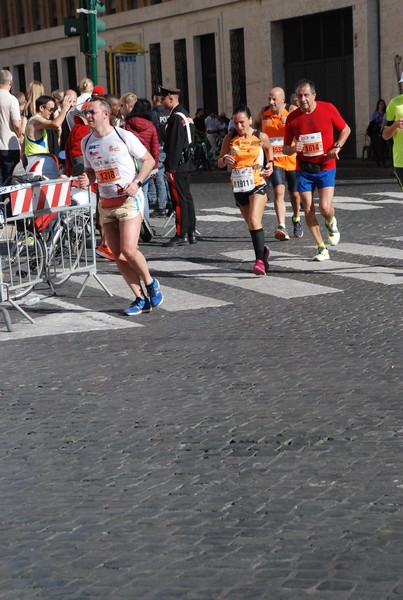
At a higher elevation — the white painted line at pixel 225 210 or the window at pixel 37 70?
the window at pixel 37 70

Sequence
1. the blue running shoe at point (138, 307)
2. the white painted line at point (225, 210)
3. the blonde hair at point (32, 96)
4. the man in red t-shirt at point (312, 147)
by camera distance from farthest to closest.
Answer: the white painted line at point (225, 210) → the blonde hair at point (32, 96) → the man in red t-shirt at point (312, 147) → the blue running shoe at point (138, 307)

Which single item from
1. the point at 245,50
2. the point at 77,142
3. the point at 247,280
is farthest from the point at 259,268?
the point at 245,50

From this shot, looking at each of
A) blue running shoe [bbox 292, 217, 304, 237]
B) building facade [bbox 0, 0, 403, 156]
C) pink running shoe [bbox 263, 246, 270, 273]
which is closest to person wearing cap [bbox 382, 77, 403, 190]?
pink running shoe [bbox 263, 246, 270, 273]

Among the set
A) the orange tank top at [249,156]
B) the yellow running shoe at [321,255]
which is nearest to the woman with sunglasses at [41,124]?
→ the orange tank top at [249,156]

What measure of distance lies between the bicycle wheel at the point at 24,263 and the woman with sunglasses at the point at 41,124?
16.7 feet

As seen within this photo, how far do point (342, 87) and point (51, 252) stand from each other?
2948 cm

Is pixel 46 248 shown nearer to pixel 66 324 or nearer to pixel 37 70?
pixel 66 324

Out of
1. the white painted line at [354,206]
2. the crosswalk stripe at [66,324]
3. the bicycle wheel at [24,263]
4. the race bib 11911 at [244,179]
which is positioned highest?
the race bib 11911 at [244,179]

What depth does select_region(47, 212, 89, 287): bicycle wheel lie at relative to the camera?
11.6 meters

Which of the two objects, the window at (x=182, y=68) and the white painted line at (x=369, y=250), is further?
the window at (x=182, y=68)

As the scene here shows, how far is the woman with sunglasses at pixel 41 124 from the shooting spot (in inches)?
640

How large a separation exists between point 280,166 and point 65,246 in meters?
4.72

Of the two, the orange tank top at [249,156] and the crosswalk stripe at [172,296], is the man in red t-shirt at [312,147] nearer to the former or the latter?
the orange tank top at [249,156]

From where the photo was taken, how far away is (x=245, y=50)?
144 feet
